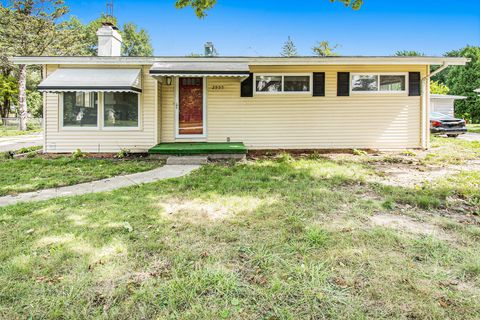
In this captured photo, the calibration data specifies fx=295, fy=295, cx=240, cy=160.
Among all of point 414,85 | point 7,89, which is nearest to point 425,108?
point 414,85

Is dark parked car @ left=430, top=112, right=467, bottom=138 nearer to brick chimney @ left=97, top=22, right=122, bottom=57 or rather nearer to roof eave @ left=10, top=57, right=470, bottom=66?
roof eave @ left=10, top=57, right=470, bottom=66

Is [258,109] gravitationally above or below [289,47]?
below

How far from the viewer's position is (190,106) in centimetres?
972

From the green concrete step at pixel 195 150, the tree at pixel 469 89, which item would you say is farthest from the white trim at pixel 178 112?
the tree at pixel 469 89

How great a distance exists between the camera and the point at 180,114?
9.70m

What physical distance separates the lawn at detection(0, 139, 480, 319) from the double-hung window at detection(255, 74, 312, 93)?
5.54 metres

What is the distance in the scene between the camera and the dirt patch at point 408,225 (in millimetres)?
3285

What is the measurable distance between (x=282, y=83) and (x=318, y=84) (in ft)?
3.83

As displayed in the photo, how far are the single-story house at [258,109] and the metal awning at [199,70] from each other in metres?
0.38

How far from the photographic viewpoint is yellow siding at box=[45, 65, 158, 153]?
30.0 ft

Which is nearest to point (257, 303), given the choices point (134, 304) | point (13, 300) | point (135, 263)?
point (134, 304)

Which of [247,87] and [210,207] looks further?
[247,87]

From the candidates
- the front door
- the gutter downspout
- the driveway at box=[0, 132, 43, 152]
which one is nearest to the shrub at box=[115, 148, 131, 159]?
the front door

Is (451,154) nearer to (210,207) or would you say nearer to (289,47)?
(210,207)
